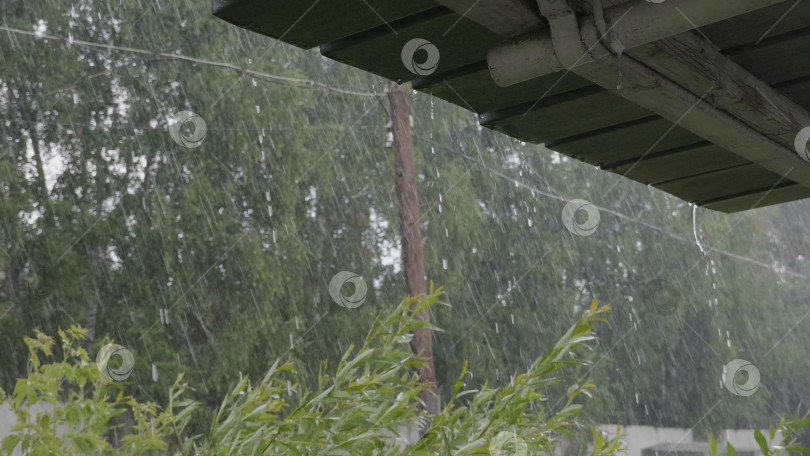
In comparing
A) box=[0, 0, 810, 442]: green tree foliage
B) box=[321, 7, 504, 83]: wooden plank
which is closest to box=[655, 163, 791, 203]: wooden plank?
box=[321, 7, 504, 83]: wooden plank

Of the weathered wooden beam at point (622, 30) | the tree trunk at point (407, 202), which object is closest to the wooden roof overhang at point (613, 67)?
the weathered wooden beam at point (622, 30)

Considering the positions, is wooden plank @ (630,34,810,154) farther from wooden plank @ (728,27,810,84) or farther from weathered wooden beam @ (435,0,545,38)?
weathered wooden beam @ (435,0,545,38)

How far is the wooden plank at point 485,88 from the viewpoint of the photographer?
162 centimetres

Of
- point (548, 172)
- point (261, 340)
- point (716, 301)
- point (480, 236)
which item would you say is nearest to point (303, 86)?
point (261, 340)

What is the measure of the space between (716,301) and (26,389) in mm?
29567

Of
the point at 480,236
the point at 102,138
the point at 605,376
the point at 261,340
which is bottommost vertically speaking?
the point at 605,376

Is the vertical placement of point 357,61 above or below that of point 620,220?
below

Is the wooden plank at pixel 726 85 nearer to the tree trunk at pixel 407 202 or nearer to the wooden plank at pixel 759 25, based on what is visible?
the wooden plank at pixel 759 25

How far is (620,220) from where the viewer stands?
27.8 m

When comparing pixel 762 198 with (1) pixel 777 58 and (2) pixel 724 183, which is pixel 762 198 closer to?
(2) pixel 724 183

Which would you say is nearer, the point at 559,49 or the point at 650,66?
the point at 559,49

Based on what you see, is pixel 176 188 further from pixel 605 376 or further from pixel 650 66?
pixel 650 66

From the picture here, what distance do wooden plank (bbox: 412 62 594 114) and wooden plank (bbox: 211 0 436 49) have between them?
25 cm

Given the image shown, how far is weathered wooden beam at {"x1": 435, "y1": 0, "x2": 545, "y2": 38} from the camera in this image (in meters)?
1.27
